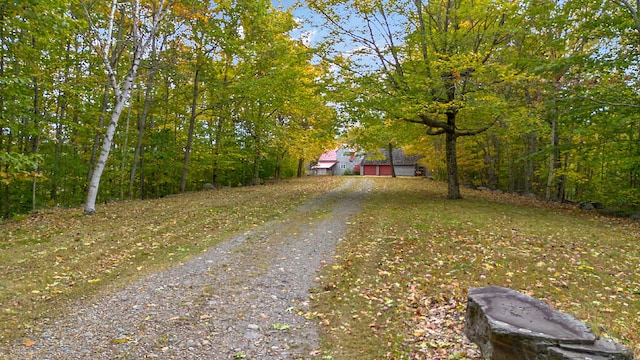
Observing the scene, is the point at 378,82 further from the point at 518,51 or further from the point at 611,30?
the point at 611,30

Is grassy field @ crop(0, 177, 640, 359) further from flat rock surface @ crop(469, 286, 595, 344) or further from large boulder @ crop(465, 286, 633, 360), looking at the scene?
flat rock surface @ crop(469, 286, 595, 344)

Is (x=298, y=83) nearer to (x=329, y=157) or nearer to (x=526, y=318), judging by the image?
(x=526, y=318)

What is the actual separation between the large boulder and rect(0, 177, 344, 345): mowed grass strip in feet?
18.0

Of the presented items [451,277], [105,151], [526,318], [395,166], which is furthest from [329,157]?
[526,318]

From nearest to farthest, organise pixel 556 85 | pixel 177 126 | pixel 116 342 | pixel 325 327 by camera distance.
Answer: pixel 116 342
pixel 325 327
pixel 556 85
pixel 177 126

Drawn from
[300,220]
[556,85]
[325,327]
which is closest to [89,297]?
[325,327]

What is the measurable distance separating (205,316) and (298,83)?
13922mm

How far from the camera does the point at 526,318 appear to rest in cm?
386

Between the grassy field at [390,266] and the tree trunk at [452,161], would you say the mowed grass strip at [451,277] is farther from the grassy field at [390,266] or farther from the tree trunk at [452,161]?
the tree trunk at [452,161]

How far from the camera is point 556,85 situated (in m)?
12.1

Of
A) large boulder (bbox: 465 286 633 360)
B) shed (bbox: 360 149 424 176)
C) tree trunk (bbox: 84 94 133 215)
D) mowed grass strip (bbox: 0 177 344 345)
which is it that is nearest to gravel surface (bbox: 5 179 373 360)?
mowed grass strip (bbox: 0 177 344 345)

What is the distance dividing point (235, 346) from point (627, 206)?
64.0 ft

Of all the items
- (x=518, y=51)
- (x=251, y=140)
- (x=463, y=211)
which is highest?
(x=518, y=51)

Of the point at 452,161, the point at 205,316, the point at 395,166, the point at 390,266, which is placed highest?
the point at 395,166
